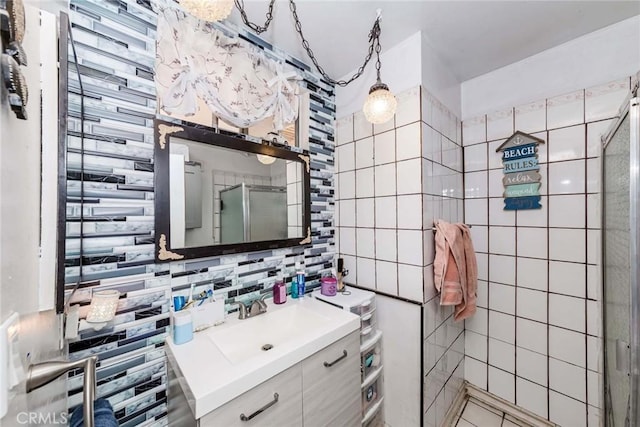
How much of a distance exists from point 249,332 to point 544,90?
2348 mm

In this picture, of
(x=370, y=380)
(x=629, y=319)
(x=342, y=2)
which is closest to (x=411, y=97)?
(x=342, y=2)

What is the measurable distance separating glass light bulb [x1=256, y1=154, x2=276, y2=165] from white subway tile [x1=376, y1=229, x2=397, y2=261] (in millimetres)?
826

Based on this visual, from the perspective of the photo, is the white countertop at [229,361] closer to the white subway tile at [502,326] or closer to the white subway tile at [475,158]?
the white subway tile at [502,326]

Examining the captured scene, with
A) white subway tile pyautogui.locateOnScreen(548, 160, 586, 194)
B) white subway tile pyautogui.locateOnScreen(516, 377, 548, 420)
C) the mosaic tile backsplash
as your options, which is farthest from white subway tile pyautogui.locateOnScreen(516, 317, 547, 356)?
the mosaic tile backsplash

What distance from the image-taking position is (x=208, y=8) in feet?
2.41

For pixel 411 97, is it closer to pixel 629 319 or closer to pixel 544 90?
pixel 544 90

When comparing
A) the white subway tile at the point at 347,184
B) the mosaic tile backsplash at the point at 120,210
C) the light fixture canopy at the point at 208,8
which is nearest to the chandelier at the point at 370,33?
the light fixture canopy at the point at 208,8

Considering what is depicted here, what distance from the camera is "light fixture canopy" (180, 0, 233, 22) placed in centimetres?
72

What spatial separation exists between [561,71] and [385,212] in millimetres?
1412

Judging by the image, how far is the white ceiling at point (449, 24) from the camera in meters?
1.20

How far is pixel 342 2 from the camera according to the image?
3.89 feet

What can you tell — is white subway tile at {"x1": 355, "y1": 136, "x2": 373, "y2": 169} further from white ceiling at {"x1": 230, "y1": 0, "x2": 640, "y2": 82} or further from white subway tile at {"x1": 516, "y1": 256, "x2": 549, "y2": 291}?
white subway tile at {"x1": 516, "y1": 256, "x2": 549, "y2": 291}

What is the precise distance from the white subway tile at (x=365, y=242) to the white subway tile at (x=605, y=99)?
1.45m

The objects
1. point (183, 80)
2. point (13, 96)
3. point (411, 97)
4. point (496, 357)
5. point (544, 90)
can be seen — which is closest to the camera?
point (13, 96)
